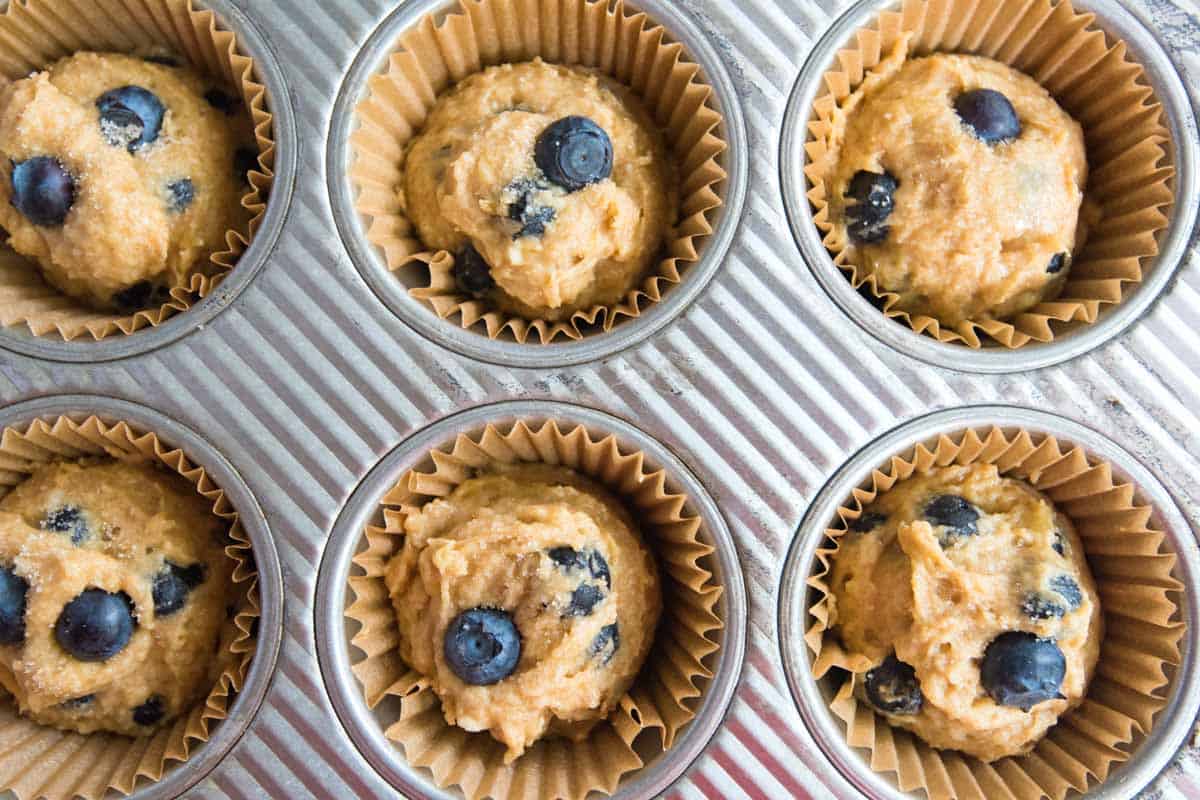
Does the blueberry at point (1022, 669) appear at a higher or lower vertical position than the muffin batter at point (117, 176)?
lower

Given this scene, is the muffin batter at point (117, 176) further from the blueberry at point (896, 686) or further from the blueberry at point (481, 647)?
the blueberry at point (896, 686)

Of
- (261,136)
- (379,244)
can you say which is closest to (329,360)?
(379,244)

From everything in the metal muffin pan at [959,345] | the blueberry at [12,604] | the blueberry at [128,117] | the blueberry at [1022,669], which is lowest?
the blueberry at [1022,669]

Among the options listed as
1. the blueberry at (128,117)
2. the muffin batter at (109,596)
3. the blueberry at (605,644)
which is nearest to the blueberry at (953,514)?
the blueberry at (605,644)

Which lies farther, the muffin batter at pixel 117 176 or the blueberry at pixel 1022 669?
the muffin batter at pixel 117 176

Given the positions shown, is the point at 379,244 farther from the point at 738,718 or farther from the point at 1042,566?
the point at 1042,566

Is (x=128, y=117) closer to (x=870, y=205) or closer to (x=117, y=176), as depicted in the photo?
(x=117, y=176)

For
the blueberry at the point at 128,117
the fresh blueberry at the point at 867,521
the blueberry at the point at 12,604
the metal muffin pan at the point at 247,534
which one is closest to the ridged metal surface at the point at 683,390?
the metal muffin pan at the point at 247,534
